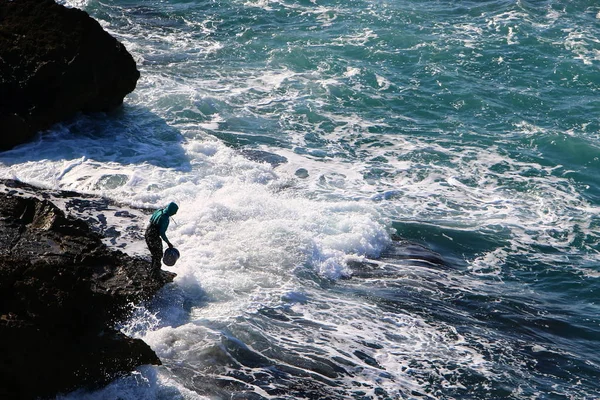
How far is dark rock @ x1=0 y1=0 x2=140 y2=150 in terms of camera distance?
618 inches

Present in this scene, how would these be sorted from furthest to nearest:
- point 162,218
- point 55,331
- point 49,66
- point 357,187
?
point 357,187 → point 49,66 → point 162,218 → point 55,331

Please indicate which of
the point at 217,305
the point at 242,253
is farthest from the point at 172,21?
the point at 217,305

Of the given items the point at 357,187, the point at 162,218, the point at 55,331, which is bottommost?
the point at 357,187

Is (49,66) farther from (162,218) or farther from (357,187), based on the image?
(357,187)

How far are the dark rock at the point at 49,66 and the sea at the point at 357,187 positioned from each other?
54 centimetres

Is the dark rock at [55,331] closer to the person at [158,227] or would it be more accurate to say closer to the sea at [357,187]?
the sea at [357,187]

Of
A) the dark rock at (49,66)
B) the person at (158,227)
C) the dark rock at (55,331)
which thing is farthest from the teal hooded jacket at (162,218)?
the dark rock at (49,66)

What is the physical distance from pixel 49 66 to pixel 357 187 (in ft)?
21.9

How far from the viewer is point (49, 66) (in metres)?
15.9

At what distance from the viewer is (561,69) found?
72.0 ft

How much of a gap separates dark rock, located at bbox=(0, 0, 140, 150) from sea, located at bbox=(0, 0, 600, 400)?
54 cm

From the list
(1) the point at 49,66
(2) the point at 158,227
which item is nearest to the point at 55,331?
(2) the point at 158,227

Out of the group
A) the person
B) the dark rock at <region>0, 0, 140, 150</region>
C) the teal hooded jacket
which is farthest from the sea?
the teal hooded jacket

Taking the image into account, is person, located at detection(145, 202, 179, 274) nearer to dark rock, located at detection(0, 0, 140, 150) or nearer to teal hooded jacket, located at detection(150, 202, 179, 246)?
teal hooded jacket, located at detection(150, 202, 179, 246)
